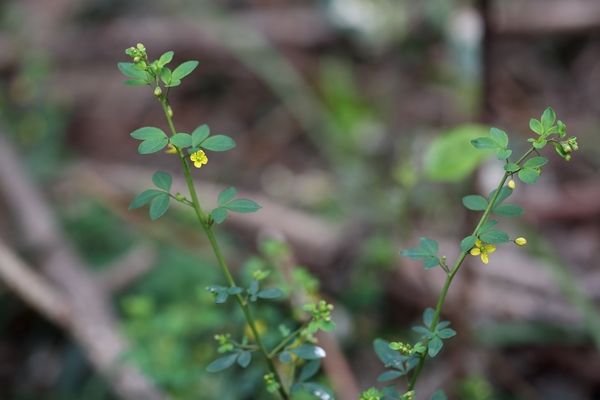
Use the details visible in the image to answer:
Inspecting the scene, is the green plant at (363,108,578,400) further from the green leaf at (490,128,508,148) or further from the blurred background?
the blurred background

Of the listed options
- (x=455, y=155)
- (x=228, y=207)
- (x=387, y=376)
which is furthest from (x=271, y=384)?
(x=455, y=155)

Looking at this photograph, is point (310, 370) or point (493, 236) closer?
point (493, 236)

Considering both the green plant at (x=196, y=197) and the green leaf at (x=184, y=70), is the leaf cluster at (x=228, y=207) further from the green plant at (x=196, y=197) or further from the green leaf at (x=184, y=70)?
the green leaf at (x=184, y=70)

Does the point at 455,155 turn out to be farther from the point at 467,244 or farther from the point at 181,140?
the point at 181,140

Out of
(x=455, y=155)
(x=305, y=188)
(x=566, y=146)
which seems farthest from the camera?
(x=305, y=188)

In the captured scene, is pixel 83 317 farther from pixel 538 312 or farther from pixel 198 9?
pixel 198 9

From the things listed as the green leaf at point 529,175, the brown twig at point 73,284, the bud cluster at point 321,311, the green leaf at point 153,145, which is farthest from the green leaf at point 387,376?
the brown twig at point 73,284

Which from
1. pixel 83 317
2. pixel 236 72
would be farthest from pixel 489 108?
pixel 236 72
